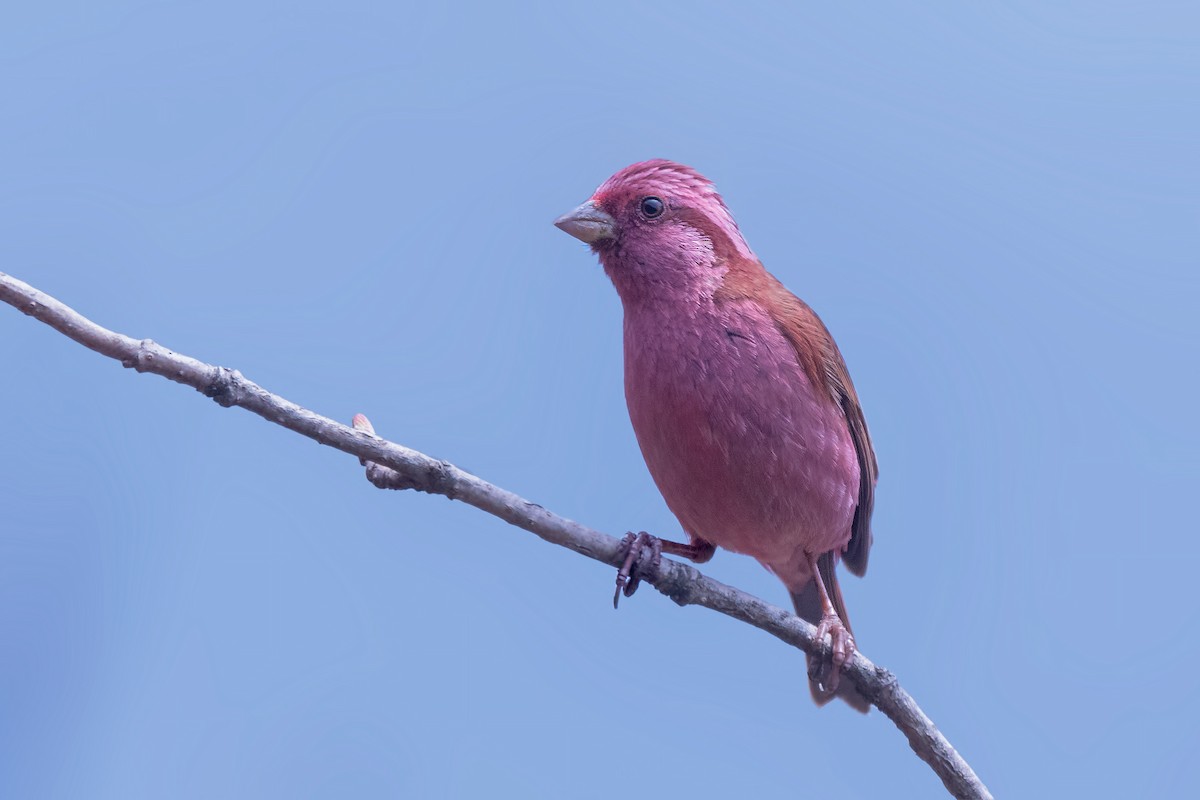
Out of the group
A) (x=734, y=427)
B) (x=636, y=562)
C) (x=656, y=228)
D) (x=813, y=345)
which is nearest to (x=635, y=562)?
(x=636, y=562)

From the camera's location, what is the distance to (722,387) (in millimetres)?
3508

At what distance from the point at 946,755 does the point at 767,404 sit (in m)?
1.22

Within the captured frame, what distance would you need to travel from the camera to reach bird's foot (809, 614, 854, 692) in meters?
3.71

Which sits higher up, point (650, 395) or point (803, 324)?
point (803, 324)

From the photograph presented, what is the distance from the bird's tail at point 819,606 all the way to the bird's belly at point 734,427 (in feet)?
2.19

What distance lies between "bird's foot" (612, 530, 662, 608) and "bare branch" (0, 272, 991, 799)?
0.05 meters

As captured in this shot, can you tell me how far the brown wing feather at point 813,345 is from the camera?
374 centimetres

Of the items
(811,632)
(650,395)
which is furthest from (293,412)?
(811,632)

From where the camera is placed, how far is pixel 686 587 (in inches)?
131

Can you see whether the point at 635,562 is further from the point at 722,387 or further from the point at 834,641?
the point at 834,641

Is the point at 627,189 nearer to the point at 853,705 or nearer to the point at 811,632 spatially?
the point at 811,632

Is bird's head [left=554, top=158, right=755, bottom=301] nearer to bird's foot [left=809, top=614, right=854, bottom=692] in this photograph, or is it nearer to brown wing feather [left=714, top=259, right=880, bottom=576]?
brown wing feather [left=714, top=259, right=880, bottom=576]

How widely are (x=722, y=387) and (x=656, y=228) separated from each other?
2.36 feet

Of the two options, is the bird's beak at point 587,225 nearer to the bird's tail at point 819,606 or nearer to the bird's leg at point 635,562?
the bird's leg at point 635,562
